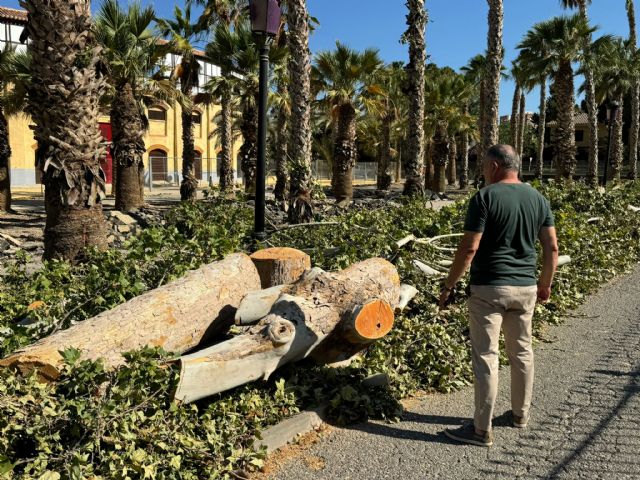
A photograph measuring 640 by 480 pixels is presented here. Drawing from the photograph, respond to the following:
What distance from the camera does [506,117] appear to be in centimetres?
8525

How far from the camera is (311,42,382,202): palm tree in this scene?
22.3 metres

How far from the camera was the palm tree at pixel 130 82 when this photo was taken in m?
16.6

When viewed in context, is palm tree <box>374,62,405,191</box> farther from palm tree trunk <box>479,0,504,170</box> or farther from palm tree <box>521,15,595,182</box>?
palm tree trunk <box>479,0,504,170</box>

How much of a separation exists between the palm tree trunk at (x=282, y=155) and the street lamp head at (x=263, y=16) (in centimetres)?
→ 1272

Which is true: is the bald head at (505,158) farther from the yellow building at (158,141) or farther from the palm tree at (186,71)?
the yellow building at (158,141)

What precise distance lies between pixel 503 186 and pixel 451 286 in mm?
731

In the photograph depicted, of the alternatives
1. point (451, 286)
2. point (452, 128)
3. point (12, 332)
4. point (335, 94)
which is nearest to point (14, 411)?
point (12, 332)

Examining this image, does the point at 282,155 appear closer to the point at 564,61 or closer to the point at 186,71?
the point at 186,71

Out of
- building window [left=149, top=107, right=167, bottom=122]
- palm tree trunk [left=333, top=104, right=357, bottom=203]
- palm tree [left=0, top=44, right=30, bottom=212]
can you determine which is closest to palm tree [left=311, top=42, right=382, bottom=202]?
palm tree trunk [left=333, top=104, right=357, bottom=203]

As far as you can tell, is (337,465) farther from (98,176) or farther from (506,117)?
(506,117)

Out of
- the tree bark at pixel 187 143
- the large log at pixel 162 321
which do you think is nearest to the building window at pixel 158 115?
the tree bark at pixel 187 143

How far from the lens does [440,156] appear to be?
97.7 ft

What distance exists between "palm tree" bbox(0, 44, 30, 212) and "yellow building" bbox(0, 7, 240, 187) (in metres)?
14.0

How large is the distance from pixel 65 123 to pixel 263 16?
2707 millimetres
